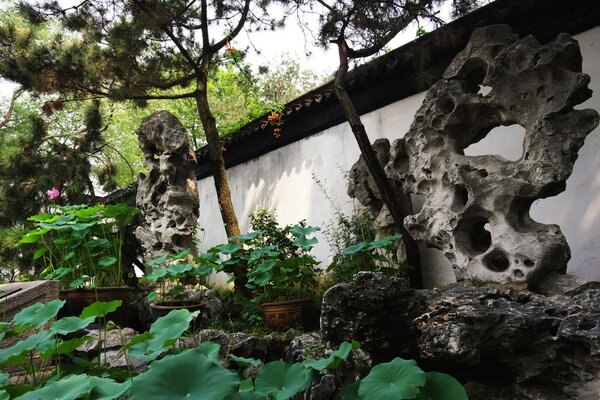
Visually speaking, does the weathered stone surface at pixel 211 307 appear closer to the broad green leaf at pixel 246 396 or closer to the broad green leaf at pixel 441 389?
the broad green leaf at pixel 246 396

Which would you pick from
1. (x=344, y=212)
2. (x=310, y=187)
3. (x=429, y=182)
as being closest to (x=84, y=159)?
(x=310, y=187)

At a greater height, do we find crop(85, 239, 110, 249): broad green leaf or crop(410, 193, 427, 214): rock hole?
crop(85, 239, 110, 249): broad green leaf

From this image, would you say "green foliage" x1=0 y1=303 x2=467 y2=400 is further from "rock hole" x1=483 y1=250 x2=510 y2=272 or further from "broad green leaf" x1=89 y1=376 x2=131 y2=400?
"rock hole" x1=483 y1=250 x2=510 y2=272

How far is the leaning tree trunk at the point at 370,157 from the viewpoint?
400cm

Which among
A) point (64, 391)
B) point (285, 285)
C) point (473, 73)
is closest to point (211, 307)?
point (285, 285)

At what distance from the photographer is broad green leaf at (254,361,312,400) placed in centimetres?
168

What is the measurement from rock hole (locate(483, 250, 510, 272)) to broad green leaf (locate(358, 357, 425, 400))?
5.42ft

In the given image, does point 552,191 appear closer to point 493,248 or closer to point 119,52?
point 493,248

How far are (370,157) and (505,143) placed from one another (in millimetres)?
1245

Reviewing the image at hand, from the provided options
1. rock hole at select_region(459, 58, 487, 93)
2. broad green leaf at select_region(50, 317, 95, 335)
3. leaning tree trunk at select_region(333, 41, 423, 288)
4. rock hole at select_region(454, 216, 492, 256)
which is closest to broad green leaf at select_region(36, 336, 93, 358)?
broad green leaf at select_region(50, 317, 95, 335)

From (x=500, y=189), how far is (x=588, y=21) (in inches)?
69.3

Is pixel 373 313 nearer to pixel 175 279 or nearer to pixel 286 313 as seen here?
pixel 286 313

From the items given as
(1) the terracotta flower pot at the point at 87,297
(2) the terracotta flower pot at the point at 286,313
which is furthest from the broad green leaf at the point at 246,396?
(1) the terracotta flower pot at the point at 87,297

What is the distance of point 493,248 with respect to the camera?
9.87 ft
